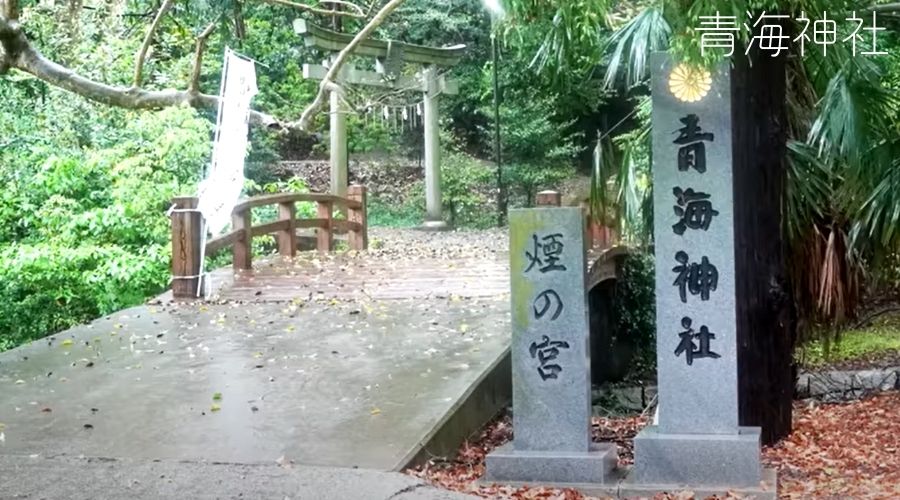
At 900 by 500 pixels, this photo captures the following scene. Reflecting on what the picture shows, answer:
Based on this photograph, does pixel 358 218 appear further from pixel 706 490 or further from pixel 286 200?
pixel 706 490

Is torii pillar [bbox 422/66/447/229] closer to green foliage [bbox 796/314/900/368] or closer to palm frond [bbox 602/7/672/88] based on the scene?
green foliage [bbox 796/314/900/368]

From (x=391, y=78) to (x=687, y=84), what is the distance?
1342 cm

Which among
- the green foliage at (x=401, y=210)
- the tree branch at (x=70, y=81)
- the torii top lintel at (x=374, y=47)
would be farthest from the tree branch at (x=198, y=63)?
the green foliage at (x=401, y=210)

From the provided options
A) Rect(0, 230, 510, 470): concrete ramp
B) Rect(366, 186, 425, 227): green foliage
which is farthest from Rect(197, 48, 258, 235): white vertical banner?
Rect(366, 186, 425, 227): green foliage

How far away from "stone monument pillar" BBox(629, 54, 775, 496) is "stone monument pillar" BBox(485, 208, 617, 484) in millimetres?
417

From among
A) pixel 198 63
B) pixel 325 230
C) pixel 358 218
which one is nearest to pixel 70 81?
pixel 198 63

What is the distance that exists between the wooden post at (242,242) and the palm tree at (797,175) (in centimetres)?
526

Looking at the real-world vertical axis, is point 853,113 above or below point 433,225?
above

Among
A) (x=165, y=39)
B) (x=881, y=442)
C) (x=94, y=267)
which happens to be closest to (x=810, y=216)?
(x=881, y=442)

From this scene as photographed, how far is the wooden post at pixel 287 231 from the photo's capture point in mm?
14219

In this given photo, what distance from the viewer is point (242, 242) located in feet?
41.6

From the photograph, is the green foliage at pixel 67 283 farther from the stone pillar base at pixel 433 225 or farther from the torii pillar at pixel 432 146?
the stone pillar base at pixel 433 225

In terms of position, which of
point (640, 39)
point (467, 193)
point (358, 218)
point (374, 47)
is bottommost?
point (358, 218)

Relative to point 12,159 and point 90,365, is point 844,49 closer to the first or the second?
point 90,365
